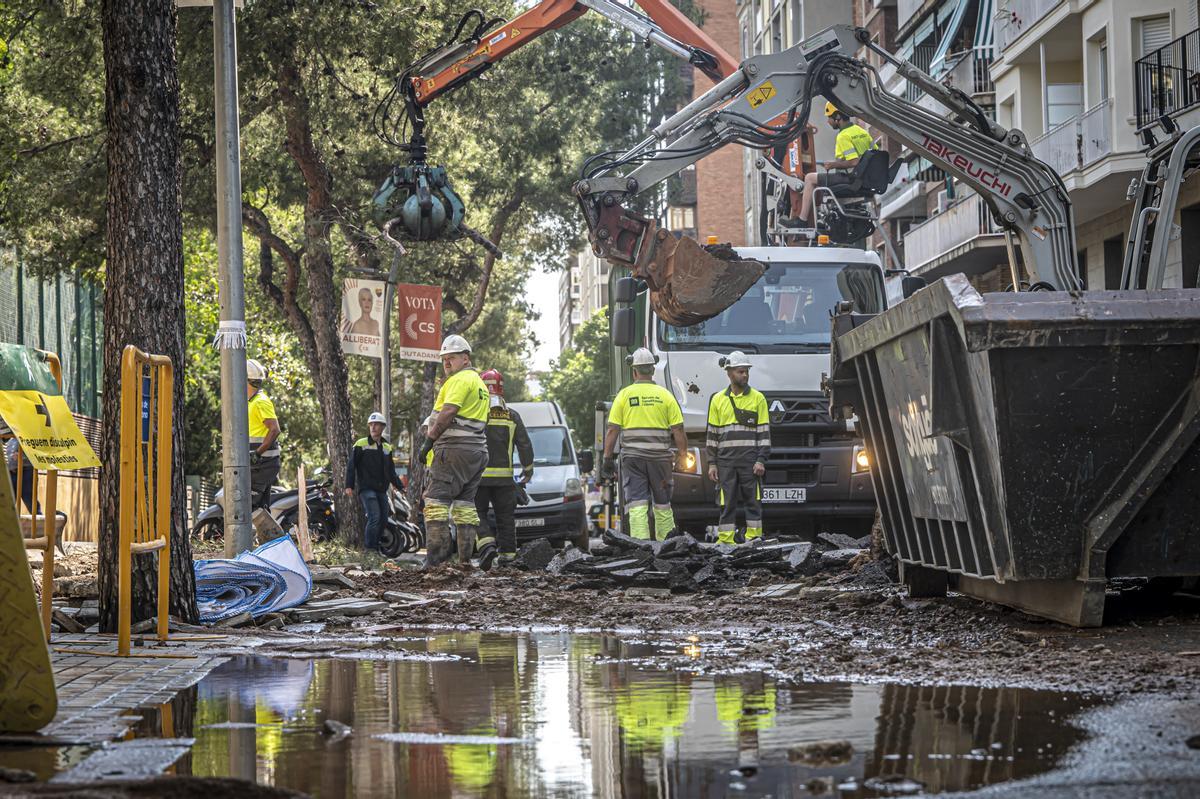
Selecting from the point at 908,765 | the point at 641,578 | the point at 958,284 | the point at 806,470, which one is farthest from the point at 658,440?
the point at 908,765

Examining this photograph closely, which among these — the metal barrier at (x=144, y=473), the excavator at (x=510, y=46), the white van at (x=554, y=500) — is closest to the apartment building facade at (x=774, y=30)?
the white van at (x=554, y=500)

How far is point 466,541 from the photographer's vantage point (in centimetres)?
1552

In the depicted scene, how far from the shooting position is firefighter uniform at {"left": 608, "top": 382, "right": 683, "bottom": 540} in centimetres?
1609

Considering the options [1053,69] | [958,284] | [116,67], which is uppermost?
[1053,69]

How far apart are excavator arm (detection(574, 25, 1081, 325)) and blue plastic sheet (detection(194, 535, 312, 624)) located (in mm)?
3961

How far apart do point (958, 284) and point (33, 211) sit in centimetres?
1780

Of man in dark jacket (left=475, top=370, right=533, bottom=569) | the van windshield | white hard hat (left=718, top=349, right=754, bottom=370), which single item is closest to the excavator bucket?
white hard hat (left=718, top=349, right=754, bottom=370)

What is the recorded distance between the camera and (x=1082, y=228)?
31375 millimetres

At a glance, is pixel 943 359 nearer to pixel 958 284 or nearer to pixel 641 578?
A: pixel 958 284

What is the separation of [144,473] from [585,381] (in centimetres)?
6817

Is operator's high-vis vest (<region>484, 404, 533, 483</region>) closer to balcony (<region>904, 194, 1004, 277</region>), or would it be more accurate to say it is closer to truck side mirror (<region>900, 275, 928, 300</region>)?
truck side mirror (<region>900, 275, 928, 300</region>)

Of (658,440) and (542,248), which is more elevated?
(542,248)

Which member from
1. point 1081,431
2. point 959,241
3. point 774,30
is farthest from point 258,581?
point 774,30

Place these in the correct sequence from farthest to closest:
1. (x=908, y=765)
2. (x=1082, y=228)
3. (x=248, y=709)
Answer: (x=1082, y=228)
(x=248, y=709)
(x=908, y=765)
